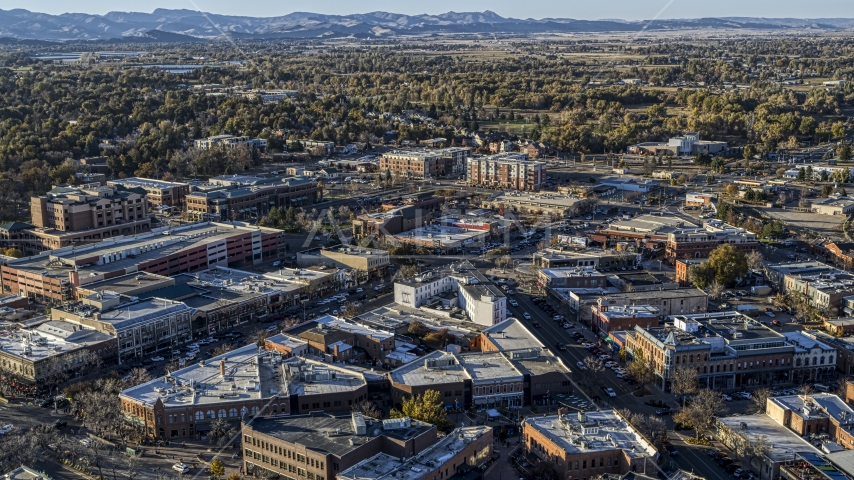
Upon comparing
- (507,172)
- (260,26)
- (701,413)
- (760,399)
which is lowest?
(760,399)

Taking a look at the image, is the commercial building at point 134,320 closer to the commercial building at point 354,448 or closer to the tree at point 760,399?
the commercial building at point 354,448

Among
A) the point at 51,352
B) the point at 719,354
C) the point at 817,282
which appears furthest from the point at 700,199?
the point at 51,352

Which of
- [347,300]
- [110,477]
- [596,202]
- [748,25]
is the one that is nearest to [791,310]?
[347,300]

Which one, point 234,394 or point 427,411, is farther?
point 234,394

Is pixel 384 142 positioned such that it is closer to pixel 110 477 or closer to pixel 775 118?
pixel 775 118

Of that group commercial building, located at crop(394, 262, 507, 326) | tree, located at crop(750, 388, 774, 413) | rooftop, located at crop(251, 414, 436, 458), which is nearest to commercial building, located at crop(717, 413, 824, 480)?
tree, located at crop(750, 388, 774, 413)

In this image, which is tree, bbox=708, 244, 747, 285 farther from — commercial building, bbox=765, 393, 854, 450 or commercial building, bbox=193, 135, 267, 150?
commercial building, bbox=193, 135, 267, 150

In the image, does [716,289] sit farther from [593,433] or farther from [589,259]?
[593,433]
